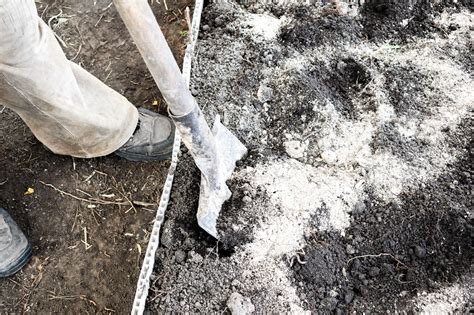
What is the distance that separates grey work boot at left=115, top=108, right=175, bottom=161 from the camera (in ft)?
7.72

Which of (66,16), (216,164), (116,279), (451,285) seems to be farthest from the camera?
(66,16)

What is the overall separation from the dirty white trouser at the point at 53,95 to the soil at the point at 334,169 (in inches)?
13.9

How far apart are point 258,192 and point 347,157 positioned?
0.41 metres

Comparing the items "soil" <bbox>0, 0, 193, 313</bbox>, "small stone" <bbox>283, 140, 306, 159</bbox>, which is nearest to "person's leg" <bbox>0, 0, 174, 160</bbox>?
"soil" <bbox>0, 0, 193, 313</bbox>

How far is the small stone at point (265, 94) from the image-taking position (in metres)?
2.38

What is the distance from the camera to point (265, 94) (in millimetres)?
2383

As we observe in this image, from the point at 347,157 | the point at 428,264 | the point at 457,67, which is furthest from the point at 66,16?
the point at 428,264

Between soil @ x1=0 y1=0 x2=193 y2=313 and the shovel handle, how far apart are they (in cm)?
73

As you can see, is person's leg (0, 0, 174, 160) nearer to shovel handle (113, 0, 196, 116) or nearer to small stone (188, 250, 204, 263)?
shovel handle (113, 0, 196, 116)

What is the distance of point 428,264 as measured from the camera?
6.43ft

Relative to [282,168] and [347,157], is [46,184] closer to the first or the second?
[282,168]

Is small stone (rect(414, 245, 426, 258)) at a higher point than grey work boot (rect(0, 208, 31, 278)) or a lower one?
lower

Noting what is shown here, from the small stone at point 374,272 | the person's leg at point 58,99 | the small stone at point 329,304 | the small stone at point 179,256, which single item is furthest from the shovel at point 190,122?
the small stone at point 374,272

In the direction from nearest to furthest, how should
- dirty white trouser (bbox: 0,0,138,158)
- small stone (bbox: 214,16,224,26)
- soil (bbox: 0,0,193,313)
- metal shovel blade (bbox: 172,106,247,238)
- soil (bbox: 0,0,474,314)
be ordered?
dirty white trouser (bbox: 0,0,138,158)
metal shovel blade (bbox: 172,106,247,238)
soil (bbox: 0,0,474,314)
soil (bbox: 0,0,193,313)
small stone (bbox: 214,16,224,26)
